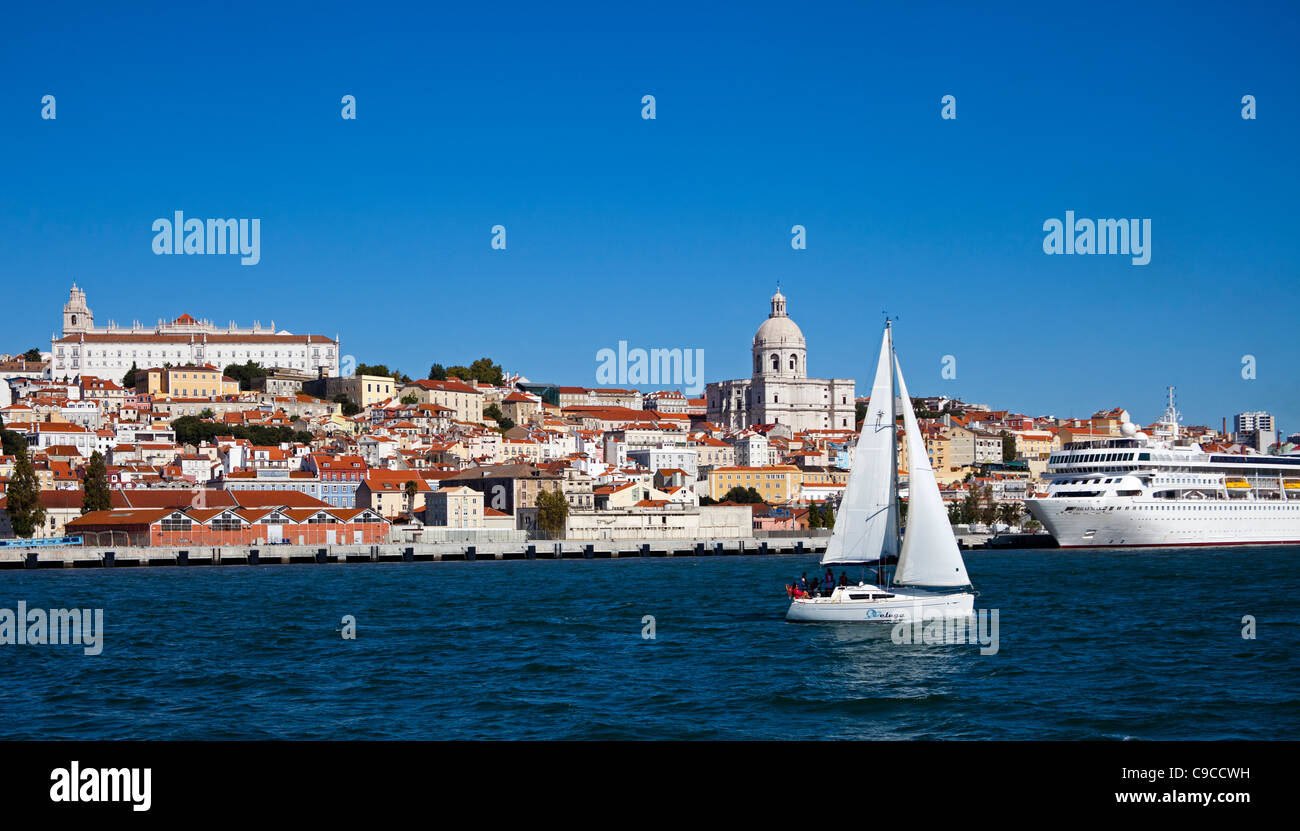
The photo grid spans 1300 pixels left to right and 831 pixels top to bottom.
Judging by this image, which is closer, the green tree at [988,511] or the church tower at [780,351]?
the green tree at [988,511]

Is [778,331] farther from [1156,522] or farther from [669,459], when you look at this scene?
[1156,522]

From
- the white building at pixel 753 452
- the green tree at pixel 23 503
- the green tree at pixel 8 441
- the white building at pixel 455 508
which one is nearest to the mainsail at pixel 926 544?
the white building at pixel 455 508

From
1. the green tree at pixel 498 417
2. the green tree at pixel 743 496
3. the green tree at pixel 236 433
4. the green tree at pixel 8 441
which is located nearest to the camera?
the green tree at pixel 8 441

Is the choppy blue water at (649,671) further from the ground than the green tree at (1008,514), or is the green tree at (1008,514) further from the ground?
the green tree at (1008,514)

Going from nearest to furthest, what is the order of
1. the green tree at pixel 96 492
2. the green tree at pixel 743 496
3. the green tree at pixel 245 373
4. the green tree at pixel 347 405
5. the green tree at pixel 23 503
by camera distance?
the green tree at pixel 23 503 < the green tree at pixel 96 492 < the green tree at pixel 743 496 < the green tree at pixel 347 405 < the green tree at pixel 245 373

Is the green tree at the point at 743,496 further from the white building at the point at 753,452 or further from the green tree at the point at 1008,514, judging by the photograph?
the white building at the point at 753,452

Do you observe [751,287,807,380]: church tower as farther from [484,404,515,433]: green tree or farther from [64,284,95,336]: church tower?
→ [64,284,95,336]: church tower

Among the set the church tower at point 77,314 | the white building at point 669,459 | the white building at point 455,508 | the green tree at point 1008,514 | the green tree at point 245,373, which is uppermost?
the church tower at point 77,314

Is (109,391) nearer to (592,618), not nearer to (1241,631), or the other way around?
(592,618)

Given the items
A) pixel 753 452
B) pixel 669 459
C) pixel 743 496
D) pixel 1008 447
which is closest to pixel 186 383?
pixel 669 459
